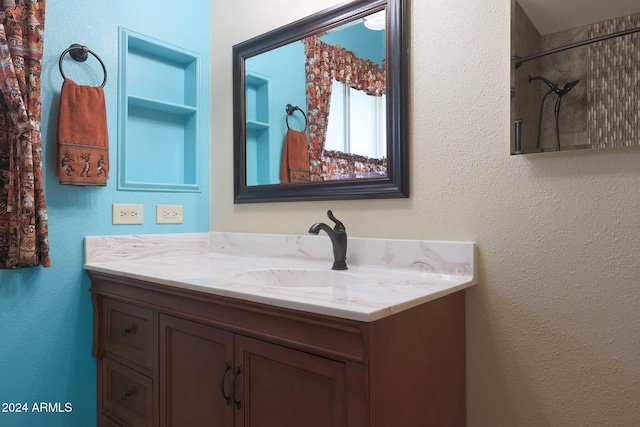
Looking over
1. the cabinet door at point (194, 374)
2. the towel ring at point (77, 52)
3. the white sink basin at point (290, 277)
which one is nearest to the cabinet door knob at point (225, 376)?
the cabinet door at point (194, 374)

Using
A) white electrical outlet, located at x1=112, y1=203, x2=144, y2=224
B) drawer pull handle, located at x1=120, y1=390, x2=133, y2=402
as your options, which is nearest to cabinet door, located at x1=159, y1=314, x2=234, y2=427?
drawer pull handle, located at x1=120, y1=390, x2=133, y2=402

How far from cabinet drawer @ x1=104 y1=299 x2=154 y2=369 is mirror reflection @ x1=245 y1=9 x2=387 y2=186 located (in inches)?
31.3

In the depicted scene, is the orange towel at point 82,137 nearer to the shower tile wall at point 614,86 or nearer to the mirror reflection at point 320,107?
the mirror reflection at point 320,107

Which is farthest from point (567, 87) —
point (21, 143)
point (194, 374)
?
point (21, 143)

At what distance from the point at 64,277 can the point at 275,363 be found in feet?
3.69

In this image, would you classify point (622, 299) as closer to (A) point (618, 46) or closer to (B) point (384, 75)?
(A) point (618, 46)

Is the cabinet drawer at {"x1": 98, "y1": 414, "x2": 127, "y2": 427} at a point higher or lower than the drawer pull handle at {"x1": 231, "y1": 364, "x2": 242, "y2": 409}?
lower

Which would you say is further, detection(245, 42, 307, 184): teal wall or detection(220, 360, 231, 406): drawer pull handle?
detection(245, 42, 307, 184): teal wall

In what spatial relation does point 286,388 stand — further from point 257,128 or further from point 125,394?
point 257,128

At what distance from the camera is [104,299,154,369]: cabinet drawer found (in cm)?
153

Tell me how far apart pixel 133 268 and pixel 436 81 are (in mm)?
1341

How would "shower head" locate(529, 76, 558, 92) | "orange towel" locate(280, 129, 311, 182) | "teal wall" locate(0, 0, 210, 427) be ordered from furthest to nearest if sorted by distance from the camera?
"orange towel" locate(280, 129, 311, 182)
"teal wall" locate(0, 0, 210, 427)
"shower head" locate(529, 76, 558, 92)

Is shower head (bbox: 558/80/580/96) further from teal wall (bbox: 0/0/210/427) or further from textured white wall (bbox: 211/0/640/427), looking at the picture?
teal wall (bbox: 0/0/210/427)

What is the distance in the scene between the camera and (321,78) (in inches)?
69.4
